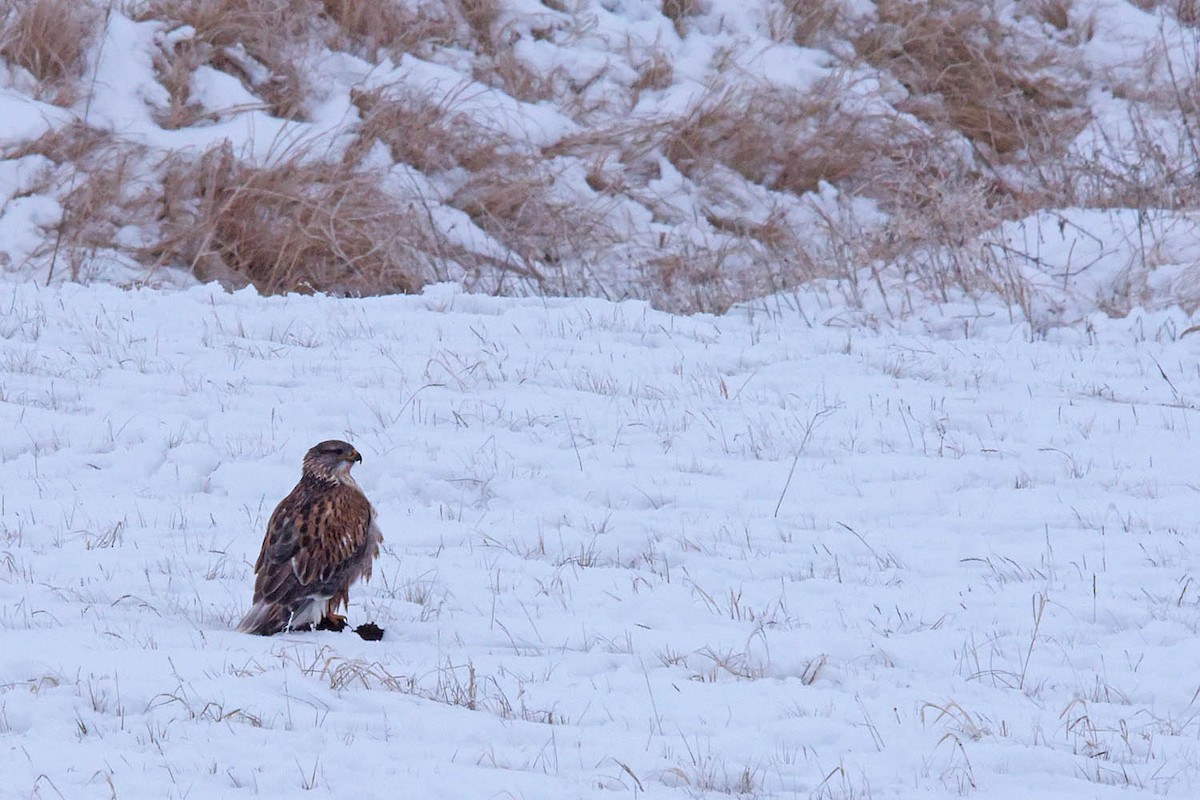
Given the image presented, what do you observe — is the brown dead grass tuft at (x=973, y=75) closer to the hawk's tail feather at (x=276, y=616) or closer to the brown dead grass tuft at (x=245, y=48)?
the brown dead grass tuft at (x=245, y=48)

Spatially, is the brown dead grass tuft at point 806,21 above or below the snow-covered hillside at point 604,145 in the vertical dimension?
above

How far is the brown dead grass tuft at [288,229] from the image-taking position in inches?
487

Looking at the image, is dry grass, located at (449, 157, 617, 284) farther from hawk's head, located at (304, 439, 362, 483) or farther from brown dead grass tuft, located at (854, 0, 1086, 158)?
hawk's head, located at (304, 439, 362, 483)

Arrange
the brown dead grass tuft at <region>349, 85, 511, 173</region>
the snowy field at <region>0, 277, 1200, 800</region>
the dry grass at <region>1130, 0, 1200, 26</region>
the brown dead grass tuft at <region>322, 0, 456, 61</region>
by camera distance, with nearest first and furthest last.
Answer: the snowy field at <region>0, 277, 1200, 800</region>, the brown dead grass tuft at <region>349, 85, 511, 173</region>, the brown dead grass tuft at <region>322, 0, 456, 61</region>, the dry grass at <region>1130, 0, 1200, 26</region>

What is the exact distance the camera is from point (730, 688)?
14.0 ft

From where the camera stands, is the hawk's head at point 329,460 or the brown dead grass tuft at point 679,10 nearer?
the hawk's head at point 329,460

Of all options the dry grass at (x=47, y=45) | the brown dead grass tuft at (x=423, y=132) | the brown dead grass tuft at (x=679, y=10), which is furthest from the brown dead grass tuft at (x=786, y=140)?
the dry grass at (x=47, y=45)

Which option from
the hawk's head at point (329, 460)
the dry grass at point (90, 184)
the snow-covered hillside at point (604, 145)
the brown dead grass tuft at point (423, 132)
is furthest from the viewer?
the brown dead grass tuft at point (423, 132)

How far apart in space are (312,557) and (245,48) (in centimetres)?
1150

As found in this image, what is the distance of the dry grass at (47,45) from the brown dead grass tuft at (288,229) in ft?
5.25

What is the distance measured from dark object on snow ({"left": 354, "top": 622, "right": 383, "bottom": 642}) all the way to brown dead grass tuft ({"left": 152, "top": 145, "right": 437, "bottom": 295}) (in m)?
7.45

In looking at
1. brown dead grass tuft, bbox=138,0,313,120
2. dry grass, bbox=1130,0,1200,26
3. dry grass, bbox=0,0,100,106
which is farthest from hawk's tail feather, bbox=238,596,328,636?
dry grass, bbox=1130,0,1200,26

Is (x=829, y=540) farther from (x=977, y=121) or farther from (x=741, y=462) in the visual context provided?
(x=977, y=121)

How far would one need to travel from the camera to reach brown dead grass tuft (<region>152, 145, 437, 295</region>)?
12.4 metres
